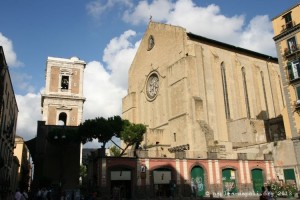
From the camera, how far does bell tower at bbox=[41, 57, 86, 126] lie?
133ft

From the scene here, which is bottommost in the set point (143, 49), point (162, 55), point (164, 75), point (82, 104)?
point (82, 104)

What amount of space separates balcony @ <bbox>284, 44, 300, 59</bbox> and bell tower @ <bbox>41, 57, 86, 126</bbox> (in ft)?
84.8

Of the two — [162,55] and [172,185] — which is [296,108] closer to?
[172,185]

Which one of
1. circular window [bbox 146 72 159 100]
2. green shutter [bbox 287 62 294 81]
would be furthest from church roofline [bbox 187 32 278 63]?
green shutter [bbox 287 62 294 81]

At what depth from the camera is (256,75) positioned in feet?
158

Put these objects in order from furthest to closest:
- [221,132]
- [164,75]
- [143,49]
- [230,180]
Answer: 1. [143,49]
2. [164,75]
3. [221,132]
4. [230,180]

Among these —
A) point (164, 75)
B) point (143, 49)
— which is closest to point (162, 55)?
point (164, 75)

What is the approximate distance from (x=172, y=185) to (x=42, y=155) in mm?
14369

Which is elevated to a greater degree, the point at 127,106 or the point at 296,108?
the point at 127,106

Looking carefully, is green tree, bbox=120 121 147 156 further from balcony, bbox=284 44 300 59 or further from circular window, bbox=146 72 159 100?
balcony, bbox=284 44 300 59

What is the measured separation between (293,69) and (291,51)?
1861 millimetres

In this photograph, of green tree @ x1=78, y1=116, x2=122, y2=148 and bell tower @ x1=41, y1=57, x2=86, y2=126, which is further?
bell tower @ x1=41, y1=57, x2=86, y2=126

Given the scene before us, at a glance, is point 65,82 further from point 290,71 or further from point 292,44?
point 292,44

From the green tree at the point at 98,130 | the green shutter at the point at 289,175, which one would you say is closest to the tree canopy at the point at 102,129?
the green tree at the point at 98,130
